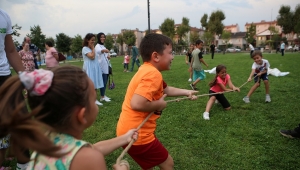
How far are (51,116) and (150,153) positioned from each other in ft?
4.13

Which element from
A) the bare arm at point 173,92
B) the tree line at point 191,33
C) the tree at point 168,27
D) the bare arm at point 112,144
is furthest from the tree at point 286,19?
the bare arm at point 112,144

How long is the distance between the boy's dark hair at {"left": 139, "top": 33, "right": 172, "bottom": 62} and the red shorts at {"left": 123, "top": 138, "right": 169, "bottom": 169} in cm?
87

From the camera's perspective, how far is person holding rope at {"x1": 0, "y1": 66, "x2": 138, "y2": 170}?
1.12 metres

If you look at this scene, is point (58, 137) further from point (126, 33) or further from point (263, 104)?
point (126, 33)

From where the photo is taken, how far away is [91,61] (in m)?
6.39

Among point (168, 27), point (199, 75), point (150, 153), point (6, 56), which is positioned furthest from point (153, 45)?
point (168, 27)

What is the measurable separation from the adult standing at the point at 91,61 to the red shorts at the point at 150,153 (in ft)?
13.9

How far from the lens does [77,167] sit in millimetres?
1208

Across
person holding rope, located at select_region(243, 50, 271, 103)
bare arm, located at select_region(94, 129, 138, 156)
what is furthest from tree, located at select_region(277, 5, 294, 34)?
bare arm, located at select_region(94, 129, 138, 156)

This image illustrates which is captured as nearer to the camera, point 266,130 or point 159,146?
point 159,146

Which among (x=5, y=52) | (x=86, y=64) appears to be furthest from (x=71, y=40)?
(x=5, y=52)

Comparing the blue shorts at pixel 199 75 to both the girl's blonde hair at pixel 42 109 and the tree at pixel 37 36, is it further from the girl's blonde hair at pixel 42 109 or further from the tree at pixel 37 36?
the tree at pixel 37 36

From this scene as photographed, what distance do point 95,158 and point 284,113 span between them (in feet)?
17.3

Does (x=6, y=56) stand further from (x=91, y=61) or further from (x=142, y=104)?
(x=91, y=61)
